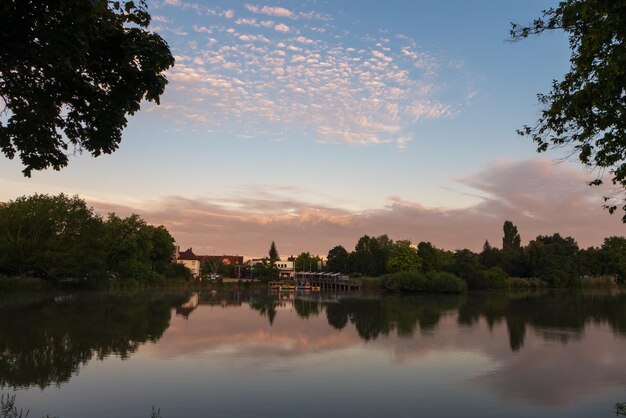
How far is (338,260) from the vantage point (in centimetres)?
13875

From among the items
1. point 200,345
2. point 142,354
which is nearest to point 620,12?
point 142,354

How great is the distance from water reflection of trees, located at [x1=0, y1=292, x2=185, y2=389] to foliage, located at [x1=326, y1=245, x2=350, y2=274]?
9198 centimetres

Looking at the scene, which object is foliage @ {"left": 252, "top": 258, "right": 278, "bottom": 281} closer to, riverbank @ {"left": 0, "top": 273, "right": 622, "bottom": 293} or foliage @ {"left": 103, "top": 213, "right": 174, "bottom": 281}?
riverbank @ {"left": 0, "top": 273, "right": 622, "bottom": 293}

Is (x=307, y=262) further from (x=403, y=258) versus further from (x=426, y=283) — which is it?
(x=426, y=283)

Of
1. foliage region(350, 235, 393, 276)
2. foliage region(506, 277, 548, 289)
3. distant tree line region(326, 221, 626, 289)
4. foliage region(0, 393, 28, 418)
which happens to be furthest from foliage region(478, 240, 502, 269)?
foliage region(0, 393, 28, 418)

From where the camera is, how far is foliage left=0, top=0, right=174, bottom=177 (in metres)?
8.16

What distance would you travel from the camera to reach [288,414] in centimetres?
1389

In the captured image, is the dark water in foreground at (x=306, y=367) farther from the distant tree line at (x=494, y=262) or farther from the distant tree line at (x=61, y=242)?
the distant tree line at (x=494, y=262)

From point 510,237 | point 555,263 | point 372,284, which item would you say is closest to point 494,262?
point 555,263

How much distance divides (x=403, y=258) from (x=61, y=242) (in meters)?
63.2

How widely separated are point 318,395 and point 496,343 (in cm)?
1486

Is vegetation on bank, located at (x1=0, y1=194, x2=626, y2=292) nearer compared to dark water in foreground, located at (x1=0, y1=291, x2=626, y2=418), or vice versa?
dark water in foreground, located at (x1=0, y1=291, x2=626, y2=418)

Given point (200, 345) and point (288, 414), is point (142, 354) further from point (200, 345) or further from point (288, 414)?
point (288, 414)

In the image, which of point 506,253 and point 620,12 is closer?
point 620,12
